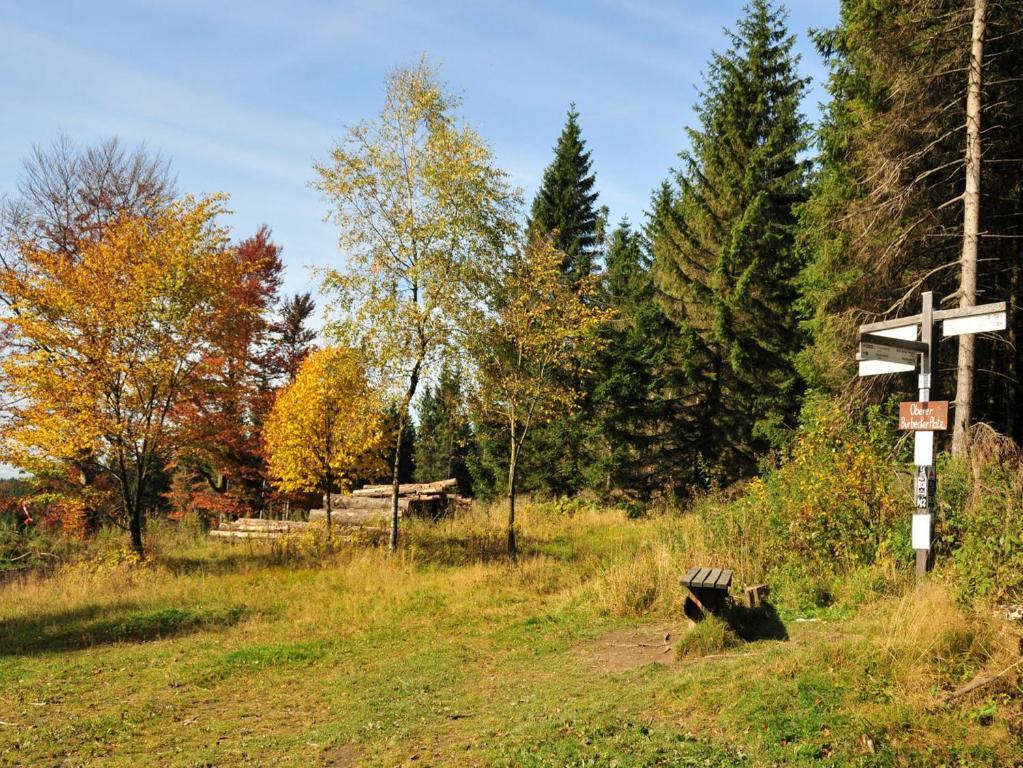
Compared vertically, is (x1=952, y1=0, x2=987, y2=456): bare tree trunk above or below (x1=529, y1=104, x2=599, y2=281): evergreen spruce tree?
below

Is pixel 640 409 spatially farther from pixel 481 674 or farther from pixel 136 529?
pixel 481 674

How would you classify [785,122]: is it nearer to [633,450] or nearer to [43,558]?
[633,450]

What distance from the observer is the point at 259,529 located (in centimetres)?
1778

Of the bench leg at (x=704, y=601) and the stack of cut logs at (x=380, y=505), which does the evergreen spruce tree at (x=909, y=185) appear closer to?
the bench leg at (x=704, y=601)

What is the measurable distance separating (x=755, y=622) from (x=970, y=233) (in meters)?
7.29

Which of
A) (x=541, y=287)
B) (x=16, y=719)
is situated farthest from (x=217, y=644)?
(x=541, y=287)

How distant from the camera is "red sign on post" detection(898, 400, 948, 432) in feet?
22.6

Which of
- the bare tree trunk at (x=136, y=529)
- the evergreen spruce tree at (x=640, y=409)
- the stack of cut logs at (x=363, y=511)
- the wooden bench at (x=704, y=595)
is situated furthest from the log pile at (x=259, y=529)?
the wooden bench at (x=704, y=595)

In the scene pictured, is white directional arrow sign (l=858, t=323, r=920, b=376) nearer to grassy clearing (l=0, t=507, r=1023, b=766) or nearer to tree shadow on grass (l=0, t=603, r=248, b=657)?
grassy clearing (l=0, t=507, r=1023, b=766)

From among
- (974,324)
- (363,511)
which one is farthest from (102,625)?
(974,324)

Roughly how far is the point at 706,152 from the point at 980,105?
37.0 ft

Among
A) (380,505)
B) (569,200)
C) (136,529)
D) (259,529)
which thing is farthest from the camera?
(569,200)


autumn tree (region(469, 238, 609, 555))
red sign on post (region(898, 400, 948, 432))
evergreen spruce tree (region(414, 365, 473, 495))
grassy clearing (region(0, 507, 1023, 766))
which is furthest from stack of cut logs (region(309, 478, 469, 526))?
evergreen spruce tree (region(414, 365, 473, 495))

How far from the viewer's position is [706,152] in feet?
72.1
